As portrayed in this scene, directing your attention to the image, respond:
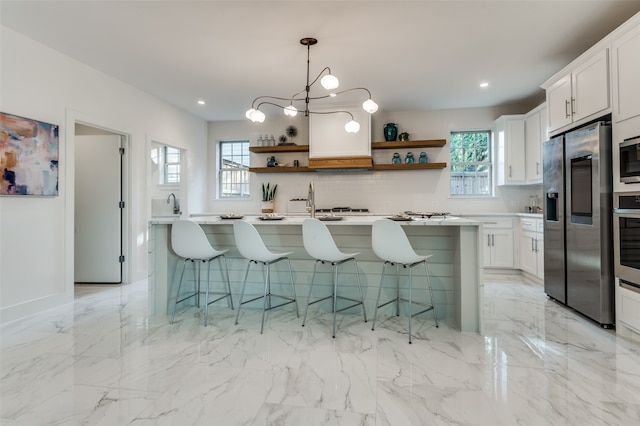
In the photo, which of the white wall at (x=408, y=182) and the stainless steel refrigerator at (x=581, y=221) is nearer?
the stainless steel refrigerator at (x=581, y=221)

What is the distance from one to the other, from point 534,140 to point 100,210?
6168 mm

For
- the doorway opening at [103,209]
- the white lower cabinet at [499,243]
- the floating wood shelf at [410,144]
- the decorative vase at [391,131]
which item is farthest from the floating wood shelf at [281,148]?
the white lower cabinet at [499,243]

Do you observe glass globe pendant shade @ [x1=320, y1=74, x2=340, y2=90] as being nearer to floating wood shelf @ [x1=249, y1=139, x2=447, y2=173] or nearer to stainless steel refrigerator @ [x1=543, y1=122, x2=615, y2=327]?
stainless steel refrigerator @ [x1=543, y1=122, x2=615, y2=327]

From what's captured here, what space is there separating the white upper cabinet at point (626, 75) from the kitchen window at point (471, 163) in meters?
2.90

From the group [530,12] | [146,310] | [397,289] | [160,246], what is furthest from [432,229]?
[146,310]

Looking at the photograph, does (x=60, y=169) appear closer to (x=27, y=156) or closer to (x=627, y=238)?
(x=27, y=156)

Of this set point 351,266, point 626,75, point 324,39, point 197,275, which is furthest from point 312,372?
point 626,75

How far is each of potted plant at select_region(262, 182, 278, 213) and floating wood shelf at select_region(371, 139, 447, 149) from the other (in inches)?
78.0

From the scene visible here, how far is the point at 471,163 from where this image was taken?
18.1ft

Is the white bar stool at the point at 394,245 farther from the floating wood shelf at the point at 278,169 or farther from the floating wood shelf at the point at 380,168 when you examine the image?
the floating wood shelf at the point at 278,169

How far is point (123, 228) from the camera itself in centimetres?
442

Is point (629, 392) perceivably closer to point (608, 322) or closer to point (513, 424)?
point (513, 424)

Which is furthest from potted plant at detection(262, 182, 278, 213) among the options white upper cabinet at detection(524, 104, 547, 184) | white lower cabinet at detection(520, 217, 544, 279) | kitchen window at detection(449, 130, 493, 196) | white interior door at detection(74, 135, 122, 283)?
white upper cabinet at detection(524, 104, 547, 184)

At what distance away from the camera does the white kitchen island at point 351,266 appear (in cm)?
269
